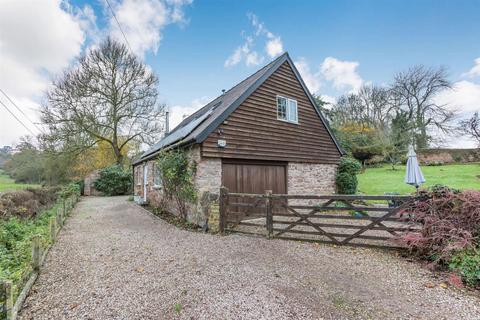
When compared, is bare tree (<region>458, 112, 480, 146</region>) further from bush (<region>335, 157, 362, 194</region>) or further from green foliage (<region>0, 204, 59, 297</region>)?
green foliage (<region>0, 204, 59, 297</region>)

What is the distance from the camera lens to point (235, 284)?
12.5ft

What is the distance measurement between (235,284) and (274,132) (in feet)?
24.1

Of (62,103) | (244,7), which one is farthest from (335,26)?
(62,103)

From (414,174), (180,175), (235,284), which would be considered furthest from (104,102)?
(414,174)

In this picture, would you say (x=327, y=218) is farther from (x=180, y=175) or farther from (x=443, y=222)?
(x=180, y=175)

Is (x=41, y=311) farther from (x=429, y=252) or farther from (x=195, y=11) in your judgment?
(x=195, y=11)

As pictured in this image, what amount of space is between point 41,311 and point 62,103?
2108cm

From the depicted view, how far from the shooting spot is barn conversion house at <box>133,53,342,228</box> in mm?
8234

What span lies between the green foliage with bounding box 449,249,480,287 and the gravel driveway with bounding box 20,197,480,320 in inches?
17.3

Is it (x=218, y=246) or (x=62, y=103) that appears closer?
(x=218, y=246)

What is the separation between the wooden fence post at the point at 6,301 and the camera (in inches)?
105

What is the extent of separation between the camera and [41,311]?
3.14 meters

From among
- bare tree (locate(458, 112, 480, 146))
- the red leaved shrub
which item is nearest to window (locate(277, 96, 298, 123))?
the red leaved shrub

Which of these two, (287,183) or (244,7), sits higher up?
(244,7)
